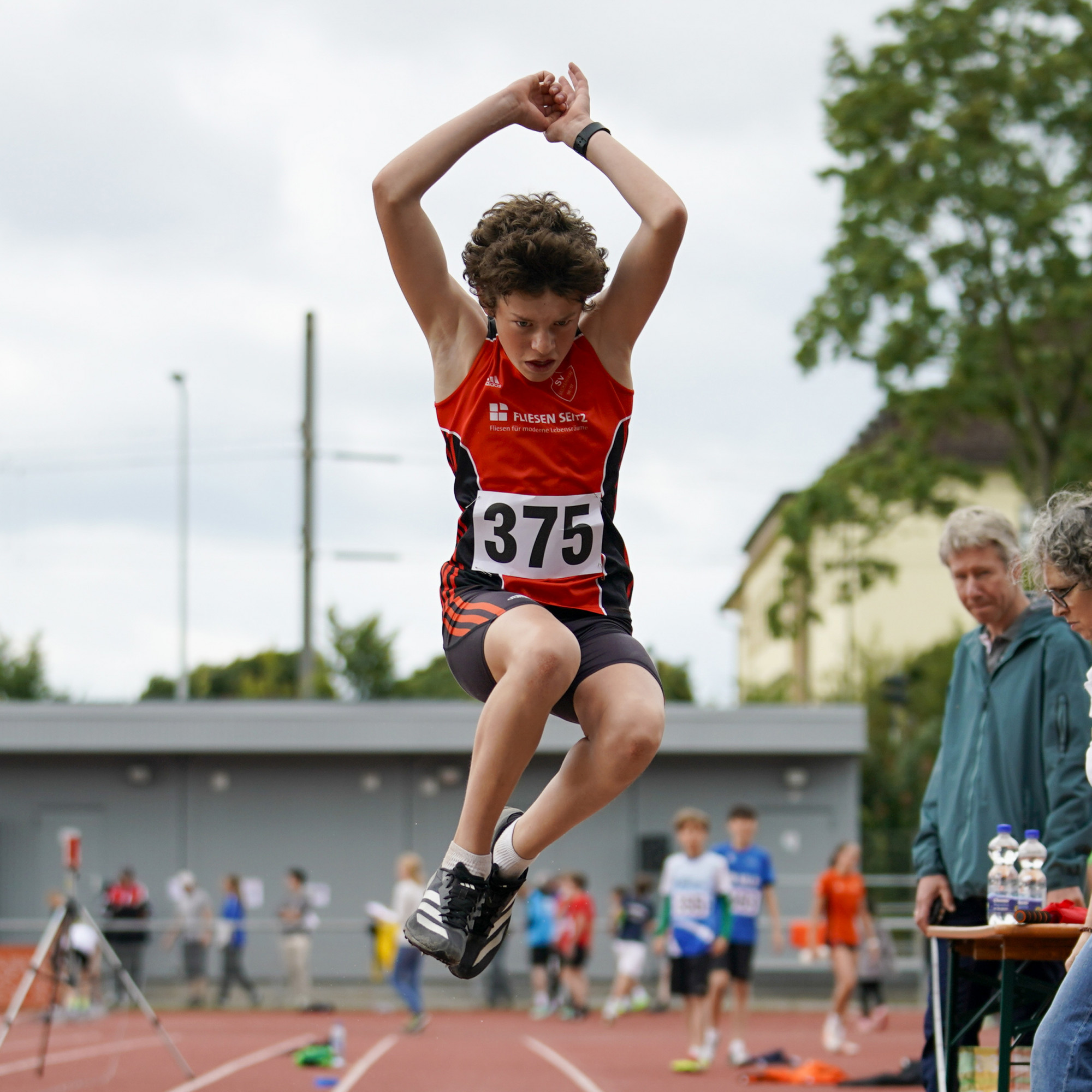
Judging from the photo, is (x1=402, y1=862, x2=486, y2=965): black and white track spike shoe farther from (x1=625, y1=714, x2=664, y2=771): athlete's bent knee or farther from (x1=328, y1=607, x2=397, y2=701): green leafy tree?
(x1=328, y1=607, x2=397, y2=701): green leafy tree

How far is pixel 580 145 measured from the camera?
4398mm

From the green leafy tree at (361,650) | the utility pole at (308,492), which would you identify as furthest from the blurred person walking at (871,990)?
the green leafy tree at (361,650)

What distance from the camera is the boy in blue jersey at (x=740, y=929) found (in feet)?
40.3

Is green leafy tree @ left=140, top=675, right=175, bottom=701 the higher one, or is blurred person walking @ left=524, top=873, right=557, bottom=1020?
green leafy tree @ left=140, top=675, right=175, bottom=701

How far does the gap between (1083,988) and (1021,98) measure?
20.3 m

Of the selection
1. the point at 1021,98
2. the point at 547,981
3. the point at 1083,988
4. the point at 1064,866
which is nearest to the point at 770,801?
the point at 547,981

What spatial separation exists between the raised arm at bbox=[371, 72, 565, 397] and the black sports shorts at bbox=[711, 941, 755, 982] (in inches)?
364

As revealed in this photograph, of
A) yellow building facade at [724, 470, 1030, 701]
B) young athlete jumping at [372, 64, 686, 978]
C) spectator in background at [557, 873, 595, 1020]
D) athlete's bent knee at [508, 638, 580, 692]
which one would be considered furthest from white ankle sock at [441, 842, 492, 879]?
yellow building facade at [724, 470, 1030, 701]

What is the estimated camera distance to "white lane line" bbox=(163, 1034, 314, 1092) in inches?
428

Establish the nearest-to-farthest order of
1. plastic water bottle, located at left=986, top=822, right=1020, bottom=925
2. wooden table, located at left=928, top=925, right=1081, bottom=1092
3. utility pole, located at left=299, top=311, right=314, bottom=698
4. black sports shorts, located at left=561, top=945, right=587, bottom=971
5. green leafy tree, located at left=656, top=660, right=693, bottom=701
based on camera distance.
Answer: wooden table, located at left=928, top=925, right=1081, bottom=1092, plastic water bottle, located at left=986, top=822, right=1020, bottom=925, black sports shorts, located at left=561, top=945, right=587, bottom=971, utility pole, located at left=299, top=311, right=314, bottom=698, green leafy tree, located at left=656, top=660, right=693, bottom=701

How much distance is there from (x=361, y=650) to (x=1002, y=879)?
33167mm

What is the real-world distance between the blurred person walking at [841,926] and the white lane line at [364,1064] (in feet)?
13.4

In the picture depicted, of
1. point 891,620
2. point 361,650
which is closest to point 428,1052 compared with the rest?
point 361,650

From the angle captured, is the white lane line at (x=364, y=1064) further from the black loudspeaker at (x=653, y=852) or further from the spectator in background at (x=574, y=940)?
the black loudspeaker at (x=653, y=852)
